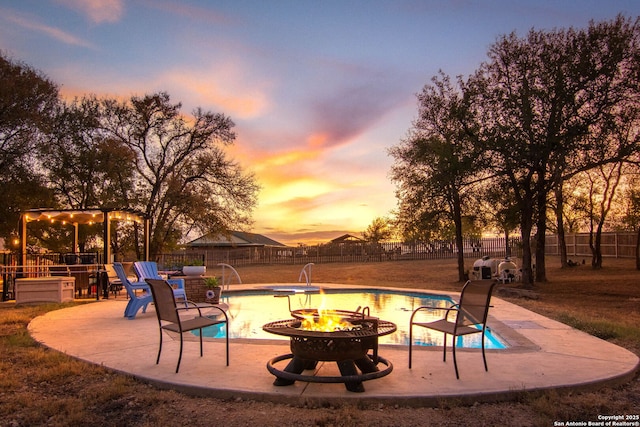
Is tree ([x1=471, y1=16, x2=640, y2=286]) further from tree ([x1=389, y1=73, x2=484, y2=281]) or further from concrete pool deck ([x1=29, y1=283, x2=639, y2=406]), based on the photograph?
concrete pool deck ([x1=29, y1=283, x2=639, y2=406])

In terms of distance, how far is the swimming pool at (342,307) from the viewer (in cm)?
625

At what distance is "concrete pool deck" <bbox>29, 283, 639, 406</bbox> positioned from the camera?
136 inches

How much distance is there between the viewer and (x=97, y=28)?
10.1 meters

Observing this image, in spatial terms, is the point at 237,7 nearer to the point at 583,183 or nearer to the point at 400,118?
the point at 400,118

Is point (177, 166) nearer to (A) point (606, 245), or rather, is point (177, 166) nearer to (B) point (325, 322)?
(B) point (325, 322)

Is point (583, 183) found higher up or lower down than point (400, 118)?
lower down

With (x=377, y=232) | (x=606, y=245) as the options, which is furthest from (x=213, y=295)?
(x=377, y=232)

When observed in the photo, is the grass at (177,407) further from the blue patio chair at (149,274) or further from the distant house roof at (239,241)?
the distant house roof at (239,241)

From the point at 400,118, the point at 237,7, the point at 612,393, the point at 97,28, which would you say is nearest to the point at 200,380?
the point at 612,393

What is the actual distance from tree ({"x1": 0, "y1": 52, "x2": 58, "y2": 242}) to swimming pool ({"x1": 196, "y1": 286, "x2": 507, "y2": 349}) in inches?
420

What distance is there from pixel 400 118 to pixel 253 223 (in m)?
9.98

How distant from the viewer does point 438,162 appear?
14.2 metres

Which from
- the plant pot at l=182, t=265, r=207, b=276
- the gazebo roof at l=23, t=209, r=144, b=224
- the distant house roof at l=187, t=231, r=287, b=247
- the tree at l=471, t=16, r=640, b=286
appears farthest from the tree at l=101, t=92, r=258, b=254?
the distant house roof at l=187, t=231, r=287, b=247

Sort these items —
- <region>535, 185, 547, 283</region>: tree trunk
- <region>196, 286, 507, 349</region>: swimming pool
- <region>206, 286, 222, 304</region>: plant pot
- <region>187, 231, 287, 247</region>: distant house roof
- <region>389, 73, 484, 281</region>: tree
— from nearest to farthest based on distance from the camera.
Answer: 1. <region>196, 286, 507, 349</region>: swimming pool
2. <region>206, 286, 222, 304</region>: plant pot
3. <region>389, 73, 484, 281</region>: tree
4. <region>535, 185, 547, 283</region>: tree trunk
5. <region>187, 231, 287, 247</region>: distant house roof
